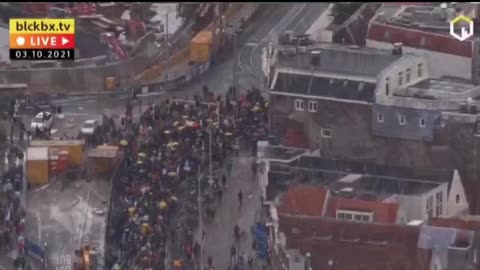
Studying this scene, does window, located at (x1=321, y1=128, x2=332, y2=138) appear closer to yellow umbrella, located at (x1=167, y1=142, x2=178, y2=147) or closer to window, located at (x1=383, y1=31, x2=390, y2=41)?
yellow umbrella, located at (x1=167, y1=142, x2=178, y2=147)

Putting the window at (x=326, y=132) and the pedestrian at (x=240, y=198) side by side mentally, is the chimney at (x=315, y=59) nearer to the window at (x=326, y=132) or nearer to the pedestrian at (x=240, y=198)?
the window at (x=326, y=132)

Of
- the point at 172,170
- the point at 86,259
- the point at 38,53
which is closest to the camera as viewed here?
the point at 38,53

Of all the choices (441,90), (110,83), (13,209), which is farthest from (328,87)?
(110,83)

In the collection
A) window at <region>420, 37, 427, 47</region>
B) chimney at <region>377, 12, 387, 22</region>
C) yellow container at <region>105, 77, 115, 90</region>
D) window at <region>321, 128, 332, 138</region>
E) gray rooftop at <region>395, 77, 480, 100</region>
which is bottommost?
yellow container at <region>105, 77, 115, 90</region>

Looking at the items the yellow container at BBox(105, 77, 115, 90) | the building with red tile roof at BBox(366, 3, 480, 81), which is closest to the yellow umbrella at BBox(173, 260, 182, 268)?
the building with red tile roof at BBox(366, 3, 480, 81)

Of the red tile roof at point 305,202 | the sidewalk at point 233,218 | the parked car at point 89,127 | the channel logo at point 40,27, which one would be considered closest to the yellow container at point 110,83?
the parked car at point 89,127

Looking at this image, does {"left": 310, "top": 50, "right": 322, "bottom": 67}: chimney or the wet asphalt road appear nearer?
the wet asphalt road

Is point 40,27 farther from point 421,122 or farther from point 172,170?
point 421,122
